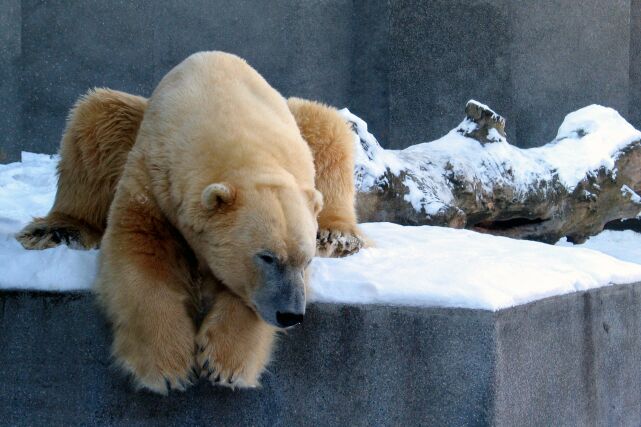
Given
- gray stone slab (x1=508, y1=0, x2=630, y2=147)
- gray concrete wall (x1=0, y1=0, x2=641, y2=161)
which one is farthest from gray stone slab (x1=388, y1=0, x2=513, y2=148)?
gray stone slab (x1=508, y1=0, x2=630, y2=147)

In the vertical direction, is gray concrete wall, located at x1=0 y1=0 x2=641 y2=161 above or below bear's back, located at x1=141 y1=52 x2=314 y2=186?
below

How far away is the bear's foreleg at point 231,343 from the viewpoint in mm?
2205

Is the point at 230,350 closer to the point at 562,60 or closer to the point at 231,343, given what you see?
the point at 231,343

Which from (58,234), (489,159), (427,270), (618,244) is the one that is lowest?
(618,244)

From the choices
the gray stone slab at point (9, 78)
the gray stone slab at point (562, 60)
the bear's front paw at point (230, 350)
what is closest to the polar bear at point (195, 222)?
the bear's front paw at point (230, 350)

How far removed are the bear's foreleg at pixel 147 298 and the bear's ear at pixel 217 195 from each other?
0.27 meters

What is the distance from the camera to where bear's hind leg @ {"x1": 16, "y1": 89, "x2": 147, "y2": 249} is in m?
2.95

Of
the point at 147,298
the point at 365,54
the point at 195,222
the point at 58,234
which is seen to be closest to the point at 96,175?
the point at 58,234

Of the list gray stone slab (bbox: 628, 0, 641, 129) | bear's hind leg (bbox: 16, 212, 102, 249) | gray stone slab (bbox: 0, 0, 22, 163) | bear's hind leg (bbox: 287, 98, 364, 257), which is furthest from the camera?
gray stone slab (bbox: 628, 0, 641, 129)

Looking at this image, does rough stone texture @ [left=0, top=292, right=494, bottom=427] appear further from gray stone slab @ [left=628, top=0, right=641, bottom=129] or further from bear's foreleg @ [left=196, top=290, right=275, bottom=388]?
gray stone slab @ [left=628, top=0, right=641, bottom=129]

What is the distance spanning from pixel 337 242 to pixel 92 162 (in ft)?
3.26

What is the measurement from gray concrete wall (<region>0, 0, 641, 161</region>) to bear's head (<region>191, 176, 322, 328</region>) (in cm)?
525

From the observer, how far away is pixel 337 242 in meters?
2.98

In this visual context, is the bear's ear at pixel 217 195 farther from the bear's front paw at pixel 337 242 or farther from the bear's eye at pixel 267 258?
the bear's front paw at pixel 337 242
